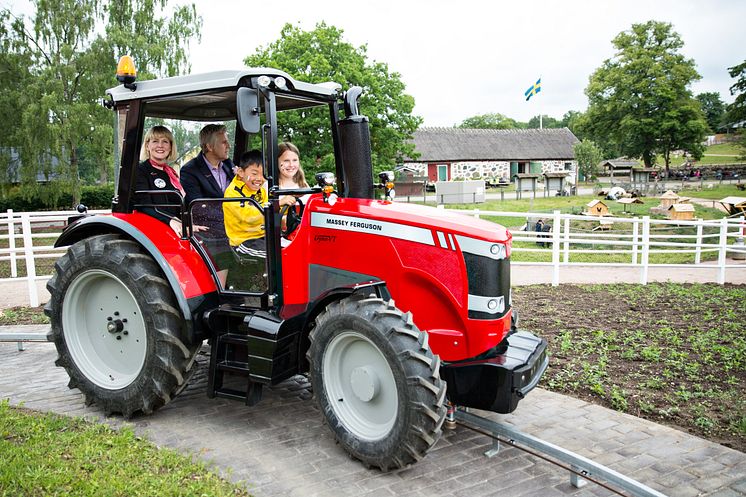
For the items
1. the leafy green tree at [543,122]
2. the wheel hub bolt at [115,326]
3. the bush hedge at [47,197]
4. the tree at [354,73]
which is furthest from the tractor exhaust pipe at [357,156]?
the leafy green tree at [543,122]

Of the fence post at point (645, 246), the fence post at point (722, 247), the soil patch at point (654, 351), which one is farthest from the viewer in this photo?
the fence post at point (722, 247)

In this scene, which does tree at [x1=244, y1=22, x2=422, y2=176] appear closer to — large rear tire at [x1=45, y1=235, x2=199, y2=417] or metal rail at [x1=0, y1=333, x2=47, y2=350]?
metal rail at [x1=0, y1=333, x2=47, y2=350]

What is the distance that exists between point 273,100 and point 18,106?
2603cm

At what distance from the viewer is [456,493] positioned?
368cm

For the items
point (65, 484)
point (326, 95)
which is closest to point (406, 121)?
point (326, 95)

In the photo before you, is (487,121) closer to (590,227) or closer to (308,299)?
(590,227)

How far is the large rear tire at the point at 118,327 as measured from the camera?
4.50 metres

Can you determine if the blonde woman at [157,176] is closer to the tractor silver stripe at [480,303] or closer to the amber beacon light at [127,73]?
the amber beacon light at [127,73]

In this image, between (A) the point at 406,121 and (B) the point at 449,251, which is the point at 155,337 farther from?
(A) the point at 406,121

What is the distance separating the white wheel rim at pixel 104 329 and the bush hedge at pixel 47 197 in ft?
78.4

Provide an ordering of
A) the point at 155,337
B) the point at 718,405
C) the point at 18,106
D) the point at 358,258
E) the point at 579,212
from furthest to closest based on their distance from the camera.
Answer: the point at 579,212
the point at 18,106
the point at 718,405
the point at 155,337
the point at 358,258

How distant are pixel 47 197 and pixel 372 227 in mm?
26334

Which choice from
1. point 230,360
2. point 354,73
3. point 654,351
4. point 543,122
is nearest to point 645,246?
point 654,351

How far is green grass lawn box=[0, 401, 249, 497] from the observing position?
3.60m
